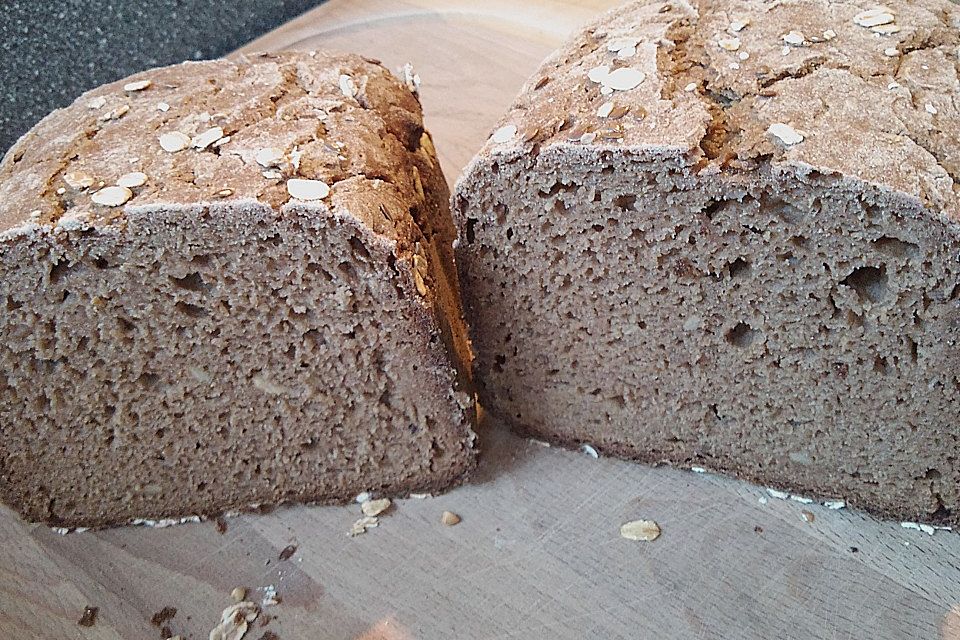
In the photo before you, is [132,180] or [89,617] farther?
[89,617]

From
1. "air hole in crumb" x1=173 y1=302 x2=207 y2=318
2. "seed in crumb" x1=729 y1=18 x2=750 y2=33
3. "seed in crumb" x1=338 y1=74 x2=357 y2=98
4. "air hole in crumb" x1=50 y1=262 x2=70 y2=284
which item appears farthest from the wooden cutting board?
"seed in crumb" x1=729 y1=18 x2=750 y2=33

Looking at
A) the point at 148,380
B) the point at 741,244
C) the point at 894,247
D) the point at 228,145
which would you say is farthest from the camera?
the point at 148,380

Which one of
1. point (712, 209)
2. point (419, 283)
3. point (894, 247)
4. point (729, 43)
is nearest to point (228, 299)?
point (419, 283)

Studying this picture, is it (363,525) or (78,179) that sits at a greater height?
(78,179)

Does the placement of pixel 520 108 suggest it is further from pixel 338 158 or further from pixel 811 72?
pixel 811 72

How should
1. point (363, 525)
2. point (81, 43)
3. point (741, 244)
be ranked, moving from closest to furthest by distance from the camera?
1. point (741, 244)
2. point (363, 525)
3. point (81, 43)

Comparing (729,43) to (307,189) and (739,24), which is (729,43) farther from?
(307,189)

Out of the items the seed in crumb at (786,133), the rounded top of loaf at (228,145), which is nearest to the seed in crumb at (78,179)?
the rounded top of loaf at (228,145)

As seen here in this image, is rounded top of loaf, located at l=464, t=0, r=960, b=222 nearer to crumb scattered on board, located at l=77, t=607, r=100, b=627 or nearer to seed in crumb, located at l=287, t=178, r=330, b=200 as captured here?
seed in crumb, located at l=287, t=178, r=330, b=200

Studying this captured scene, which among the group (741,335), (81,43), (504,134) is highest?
(81,43)
